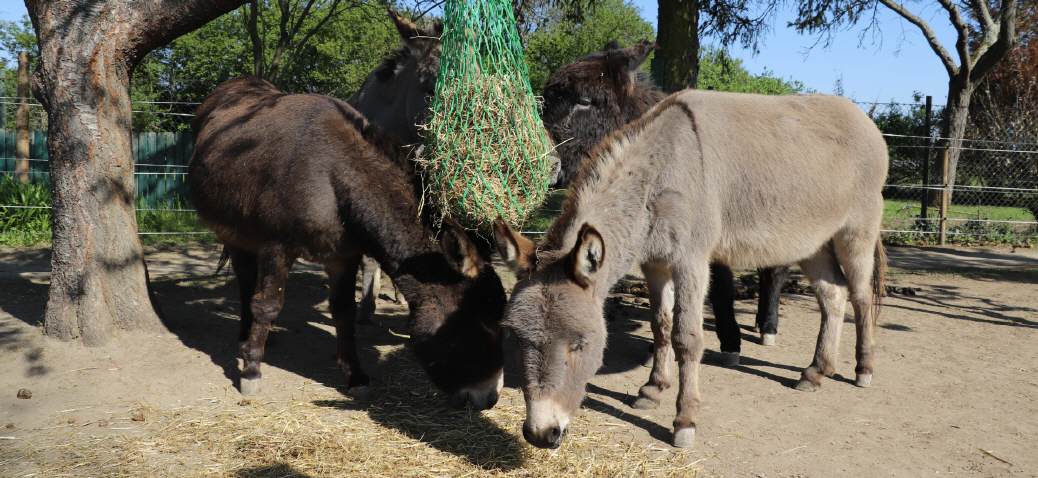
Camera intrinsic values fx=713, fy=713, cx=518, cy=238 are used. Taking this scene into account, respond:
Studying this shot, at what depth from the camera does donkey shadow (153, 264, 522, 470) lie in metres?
4.02

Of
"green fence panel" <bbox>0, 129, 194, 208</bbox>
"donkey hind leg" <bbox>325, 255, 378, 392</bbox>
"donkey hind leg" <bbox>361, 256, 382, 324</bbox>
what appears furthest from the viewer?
"green fence panel" <bbox>0, 129, 194, 208</bbox>

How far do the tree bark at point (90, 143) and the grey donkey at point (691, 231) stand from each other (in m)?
3.18

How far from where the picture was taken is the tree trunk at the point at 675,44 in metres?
8.96

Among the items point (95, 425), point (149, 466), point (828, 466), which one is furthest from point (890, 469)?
point (95, 425)

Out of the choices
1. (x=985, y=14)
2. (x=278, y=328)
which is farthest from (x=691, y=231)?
(x=985, y=14)

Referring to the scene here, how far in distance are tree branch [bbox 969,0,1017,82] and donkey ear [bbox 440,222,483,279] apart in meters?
12.4

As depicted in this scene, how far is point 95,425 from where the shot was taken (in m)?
4.05

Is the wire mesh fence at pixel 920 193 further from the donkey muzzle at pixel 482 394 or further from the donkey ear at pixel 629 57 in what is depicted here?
the donkey muzzle at pixel 482 394

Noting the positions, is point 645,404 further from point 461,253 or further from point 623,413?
point 461,253

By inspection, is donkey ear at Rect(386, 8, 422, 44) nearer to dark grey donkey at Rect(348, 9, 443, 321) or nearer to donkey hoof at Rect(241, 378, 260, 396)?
dark grey donkey at Rect(348, 9, 443, 321)

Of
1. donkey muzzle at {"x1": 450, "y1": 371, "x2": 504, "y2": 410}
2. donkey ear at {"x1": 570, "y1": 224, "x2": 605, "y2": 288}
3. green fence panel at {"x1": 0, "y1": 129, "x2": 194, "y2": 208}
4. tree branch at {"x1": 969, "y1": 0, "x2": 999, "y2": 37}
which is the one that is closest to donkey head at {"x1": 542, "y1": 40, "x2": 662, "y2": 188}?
donkey muzzle at {"x1": 450, "y1": 371, "x2": 504, "y2": 410}

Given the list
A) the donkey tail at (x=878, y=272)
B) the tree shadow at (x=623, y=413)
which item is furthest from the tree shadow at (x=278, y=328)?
the donkey tail at (x=878, y=272)

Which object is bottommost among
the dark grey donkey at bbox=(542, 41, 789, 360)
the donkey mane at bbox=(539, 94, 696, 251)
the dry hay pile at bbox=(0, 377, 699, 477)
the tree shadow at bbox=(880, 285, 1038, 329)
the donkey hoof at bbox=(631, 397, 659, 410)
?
the dry hay pile at bbox=(0, 377, 699, 477)

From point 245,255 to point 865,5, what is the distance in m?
11.5
